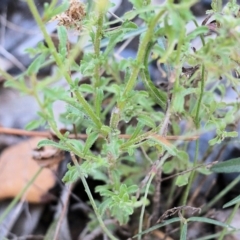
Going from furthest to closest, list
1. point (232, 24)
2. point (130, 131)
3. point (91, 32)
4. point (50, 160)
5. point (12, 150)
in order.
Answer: point (12, 150), point (50, 160), point (130, 131), point (91, 32), point (232, 24)

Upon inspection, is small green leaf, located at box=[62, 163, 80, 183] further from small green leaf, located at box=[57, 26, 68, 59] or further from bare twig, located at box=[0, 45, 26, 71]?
bare twig, located at box=[0, 45, 26, 71]

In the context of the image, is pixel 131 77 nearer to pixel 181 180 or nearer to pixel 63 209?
pixel 181 180

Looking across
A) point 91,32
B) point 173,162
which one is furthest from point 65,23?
point 173,162

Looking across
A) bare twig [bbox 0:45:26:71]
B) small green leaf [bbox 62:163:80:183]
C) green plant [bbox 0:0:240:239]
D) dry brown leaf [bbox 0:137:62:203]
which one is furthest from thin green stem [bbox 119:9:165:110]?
bare twig [bbox 0:45:26:71]

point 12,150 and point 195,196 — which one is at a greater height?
point 12,150

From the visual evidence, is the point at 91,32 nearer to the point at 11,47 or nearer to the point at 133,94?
the point at 133,94

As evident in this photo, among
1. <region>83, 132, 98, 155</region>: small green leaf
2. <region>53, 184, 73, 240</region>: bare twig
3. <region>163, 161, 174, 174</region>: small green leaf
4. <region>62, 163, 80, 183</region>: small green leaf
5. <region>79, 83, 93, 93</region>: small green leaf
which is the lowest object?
<region>53, 184, 73, 240</region>: bare twig
